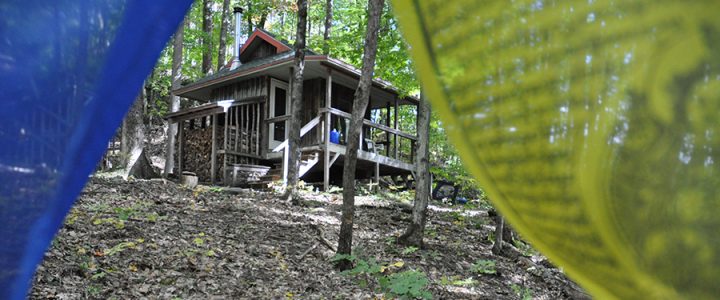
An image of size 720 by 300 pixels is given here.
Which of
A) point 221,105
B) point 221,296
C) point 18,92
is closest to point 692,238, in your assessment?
point 18,92

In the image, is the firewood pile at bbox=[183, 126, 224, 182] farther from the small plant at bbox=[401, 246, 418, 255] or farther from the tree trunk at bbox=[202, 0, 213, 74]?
the small plant at bbox=[401, 246, 418, 255]

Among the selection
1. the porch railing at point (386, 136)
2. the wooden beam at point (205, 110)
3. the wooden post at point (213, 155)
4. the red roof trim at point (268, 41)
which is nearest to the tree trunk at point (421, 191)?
the porch railing at point (386, 136)

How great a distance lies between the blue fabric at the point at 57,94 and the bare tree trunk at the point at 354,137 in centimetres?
538

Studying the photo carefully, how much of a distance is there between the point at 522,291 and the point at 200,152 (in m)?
10.8

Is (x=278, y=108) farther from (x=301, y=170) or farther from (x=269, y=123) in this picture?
(x=301, y=170)

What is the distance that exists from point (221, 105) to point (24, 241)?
1292cm

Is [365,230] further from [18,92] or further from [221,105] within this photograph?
[18,92]

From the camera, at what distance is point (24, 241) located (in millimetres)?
1075

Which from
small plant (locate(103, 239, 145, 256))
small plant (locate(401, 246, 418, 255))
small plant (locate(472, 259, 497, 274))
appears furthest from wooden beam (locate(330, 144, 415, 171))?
small plant (locate(103, 239, 145, 256))

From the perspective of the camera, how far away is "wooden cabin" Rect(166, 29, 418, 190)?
1316cm

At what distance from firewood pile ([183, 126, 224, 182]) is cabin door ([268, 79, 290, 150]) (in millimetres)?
1459

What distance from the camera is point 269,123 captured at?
14.4m

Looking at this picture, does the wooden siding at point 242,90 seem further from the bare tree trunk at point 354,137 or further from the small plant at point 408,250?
the small plant at point 408,250

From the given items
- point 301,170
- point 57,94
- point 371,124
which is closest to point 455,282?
point 57,94
